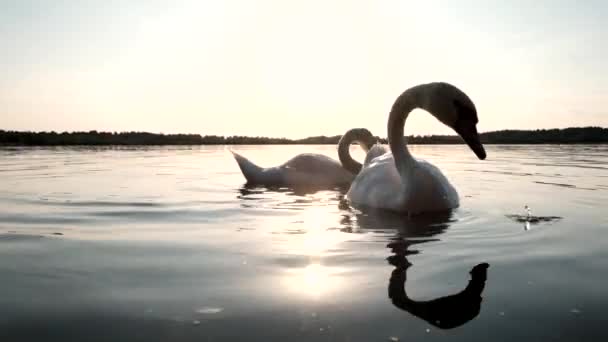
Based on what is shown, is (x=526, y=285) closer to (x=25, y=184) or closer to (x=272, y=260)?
(x=272, y=260)

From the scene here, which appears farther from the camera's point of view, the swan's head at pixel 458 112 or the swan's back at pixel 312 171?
the swan's back at pixel 312 171

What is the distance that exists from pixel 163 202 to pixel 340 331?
22.9 feet

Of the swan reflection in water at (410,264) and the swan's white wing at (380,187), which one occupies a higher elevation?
the swan's white wing at (380,187)

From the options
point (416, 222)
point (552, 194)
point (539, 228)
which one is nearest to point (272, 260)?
point (416, 222)

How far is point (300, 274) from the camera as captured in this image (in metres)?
4.28

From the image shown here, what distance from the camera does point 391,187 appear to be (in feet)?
26.7

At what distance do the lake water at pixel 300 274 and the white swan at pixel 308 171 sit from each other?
3.63 meters

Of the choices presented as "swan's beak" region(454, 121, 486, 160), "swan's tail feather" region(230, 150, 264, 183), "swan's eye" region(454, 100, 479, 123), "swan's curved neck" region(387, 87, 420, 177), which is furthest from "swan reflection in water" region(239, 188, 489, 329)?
"swan's tail feather" region(230, 150, 264, 183)

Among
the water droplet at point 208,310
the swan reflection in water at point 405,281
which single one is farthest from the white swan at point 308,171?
the water droplet at point 208,310

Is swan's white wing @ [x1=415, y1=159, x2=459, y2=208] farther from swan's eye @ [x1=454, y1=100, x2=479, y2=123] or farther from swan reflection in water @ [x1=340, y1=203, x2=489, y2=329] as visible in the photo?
swan's eye @ [x1=454, y1=100, x2=479, y2=123]

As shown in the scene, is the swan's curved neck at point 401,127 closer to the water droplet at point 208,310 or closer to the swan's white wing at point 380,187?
the swan's white wing at point 380,187

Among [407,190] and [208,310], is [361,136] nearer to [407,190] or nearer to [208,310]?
[407,190]

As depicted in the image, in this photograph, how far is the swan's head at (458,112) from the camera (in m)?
6.96

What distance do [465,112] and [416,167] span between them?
113 cm
